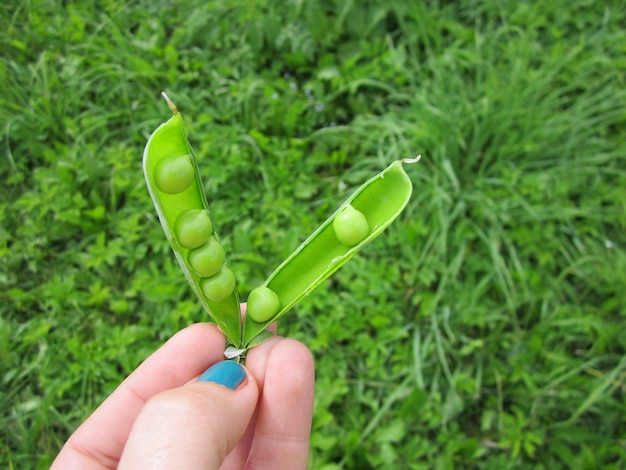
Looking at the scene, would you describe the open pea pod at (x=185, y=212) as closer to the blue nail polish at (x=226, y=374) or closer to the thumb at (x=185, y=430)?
the blue nail polish at (x=226, y=374)

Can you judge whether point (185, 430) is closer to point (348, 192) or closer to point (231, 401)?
point (231, 401)

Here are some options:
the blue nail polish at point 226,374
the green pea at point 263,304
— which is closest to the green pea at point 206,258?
the green pea at point 263,304

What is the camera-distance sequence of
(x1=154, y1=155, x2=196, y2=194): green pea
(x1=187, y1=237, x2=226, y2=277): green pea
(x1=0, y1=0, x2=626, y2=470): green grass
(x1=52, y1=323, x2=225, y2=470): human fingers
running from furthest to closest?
(x1=0, y1=0, x2=626, y2=470): green grass → (x1=52, y1=323, x2=225, y2=470): human fingers → (x1=187, y1=237, x2=226, y2=277): green pea → (x1=154, y1=155, x2=196, y2=194): green pea

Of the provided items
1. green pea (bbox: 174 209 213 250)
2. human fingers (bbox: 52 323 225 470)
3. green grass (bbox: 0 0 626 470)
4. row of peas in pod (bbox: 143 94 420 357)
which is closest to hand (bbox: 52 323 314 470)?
human fingers (bbox: 52 323 225 470)

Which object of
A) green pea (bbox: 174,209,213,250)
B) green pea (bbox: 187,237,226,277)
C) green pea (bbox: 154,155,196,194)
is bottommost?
green pea (bbox: 187,237,226,277)

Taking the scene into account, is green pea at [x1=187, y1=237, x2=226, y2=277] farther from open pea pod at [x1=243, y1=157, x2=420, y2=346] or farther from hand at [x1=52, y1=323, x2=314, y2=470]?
hand at [x1=52, y1=323, x2=314, y2=470]

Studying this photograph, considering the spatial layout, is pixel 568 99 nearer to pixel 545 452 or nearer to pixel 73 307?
pixel 545 452

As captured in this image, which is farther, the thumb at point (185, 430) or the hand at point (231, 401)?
the hand at point (231, 401)

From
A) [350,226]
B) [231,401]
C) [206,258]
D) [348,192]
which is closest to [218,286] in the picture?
[206,258]
